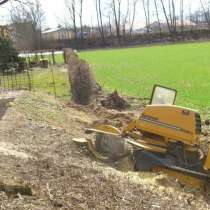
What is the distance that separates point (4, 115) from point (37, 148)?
3883 mm

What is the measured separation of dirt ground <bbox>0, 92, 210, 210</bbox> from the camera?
277 inches

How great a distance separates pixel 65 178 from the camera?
8227 mm

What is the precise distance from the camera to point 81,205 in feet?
22.5

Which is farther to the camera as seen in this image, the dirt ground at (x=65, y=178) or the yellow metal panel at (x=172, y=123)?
the yellow metal panel at (x=172, y=123)

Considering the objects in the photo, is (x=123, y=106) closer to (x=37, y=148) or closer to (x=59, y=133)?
(x=59, y=133)

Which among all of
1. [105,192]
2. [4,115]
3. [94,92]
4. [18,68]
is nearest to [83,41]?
[18,68]

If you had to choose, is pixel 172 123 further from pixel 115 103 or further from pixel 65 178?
pixel 115 103

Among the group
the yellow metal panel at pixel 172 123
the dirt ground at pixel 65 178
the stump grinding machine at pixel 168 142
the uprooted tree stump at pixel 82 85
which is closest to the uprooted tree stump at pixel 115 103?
the uprooted tree stump at pixel 82 85

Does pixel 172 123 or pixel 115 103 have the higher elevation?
pixel 172 123

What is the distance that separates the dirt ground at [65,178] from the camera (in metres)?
7.03

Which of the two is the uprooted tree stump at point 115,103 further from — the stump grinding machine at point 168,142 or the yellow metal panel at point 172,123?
the yellow metal panel at point 172,123

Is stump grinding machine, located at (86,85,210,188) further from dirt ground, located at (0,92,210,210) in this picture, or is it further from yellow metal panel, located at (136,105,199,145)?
dirt ground, located at (0,92,210,210)

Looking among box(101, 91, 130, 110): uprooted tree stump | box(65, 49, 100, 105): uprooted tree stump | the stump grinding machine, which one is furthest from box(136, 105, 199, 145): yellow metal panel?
box(65, 49, 100, 105): uprooted tree stump

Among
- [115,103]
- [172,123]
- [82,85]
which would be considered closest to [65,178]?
[172,123]
